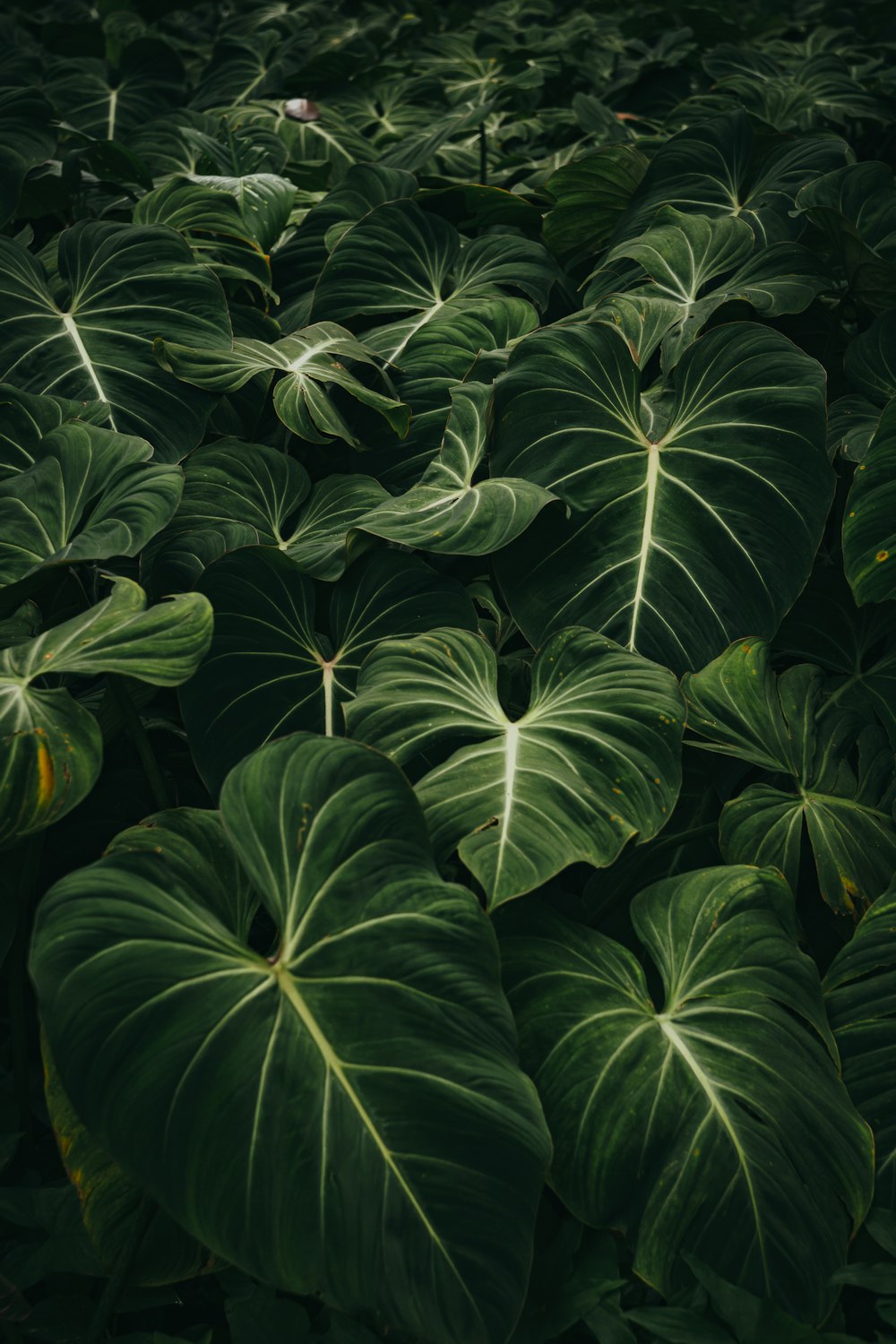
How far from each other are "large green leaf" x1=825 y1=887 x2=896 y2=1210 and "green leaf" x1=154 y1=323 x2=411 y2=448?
112 centimetres

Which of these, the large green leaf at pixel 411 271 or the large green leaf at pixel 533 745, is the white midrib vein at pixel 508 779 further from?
the large green leaf at pixel 411 271

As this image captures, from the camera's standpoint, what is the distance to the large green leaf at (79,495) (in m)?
1.53

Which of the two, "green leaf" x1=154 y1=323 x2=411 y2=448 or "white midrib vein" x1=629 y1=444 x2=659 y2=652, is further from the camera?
"green leaf" x1=154 y1=323 x2=411 y2=448

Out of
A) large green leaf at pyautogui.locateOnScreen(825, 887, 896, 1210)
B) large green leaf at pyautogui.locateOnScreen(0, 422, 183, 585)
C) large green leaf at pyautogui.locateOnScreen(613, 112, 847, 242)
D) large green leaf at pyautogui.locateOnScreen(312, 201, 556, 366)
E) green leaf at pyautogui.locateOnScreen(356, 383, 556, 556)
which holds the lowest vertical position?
large green leaf at pyautogui.locateOnScreen(825, 887, 896, 1210)

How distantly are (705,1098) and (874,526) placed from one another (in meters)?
0.87

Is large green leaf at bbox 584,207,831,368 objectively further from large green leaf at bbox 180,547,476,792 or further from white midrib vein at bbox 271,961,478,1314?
white midrib vein at bbox 271,961,478,1314

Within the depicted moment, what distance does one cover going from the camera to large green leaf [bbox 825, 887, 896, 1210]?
49.1 inches

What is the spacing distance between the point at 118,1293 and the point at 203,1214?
31cm

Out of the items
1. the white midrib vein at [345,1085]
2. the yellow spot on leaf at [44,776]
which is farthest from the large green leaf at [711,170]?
the white midrib vein at [345,1085]

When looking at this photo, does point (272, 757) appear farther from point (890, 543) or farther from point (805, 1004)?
point (890, 543)

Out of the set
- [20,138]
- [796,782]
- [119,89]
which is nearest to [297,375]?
[796,782]

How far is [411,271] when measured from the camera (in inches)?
91.0

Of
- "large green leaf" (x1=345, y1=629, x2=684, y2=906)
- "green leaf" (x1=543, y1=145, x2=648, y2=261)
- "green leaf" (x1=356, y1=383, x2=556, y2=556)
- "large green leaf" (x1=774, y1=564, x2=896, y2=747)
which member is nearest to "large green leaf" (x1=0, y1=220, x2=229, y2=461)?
"green leaf" (x1=356, y1=383, x2=556, y2=556)

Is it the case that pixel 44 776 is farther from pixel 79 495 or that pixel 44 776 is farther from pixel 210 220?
pixel 210 220
